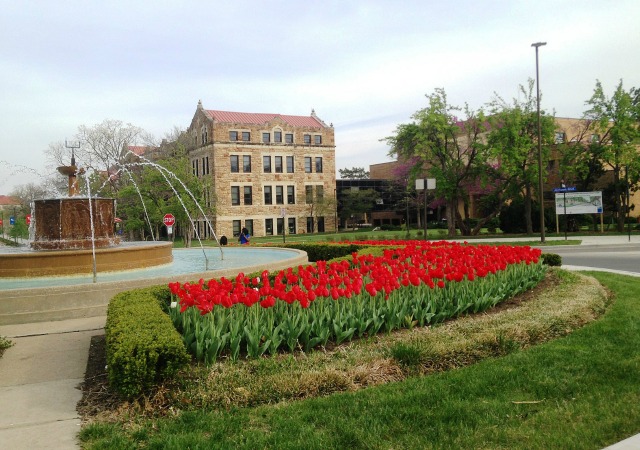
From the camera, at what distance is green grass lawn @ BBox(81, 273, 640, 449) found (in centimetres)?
401

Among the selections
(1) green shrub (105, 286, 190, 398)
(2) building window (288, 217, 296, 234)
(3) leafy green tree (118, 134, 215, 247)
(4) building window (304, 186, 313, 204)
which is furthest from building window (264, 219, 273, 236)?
(1) green shrub (105, 286, 190, 398)

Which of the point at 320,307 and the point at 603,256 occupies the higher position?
the point at 320,307

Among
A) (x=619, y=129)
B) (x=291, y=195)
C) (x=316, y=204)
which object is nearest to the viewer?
(x=619, y=129)

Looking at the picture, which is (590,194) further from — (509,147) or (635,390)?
(635,390)

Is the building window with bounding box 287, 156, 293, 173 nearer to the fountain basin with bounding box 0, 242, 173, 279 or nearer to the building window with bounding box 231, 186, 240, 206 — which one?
the building window with bounding box 231, 186, 240, 206

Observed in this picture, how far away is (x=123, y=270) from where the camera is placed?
12.8 metres

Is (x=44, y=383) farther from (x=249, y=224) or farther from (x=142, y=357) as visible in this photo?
(x=249, y=224)

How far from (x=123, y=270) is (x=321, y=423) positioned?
9621 millimetres

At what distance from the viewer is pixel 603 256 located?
21.0 m

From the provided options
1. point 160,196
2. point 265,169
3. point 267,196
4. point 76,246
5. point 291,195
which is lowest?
point 76,246

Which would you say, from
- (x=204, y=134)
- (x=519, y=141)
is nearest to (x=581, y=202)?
(x=519, y=141)

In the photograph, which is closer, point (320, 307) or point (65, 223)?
Answer: point (320, 307)

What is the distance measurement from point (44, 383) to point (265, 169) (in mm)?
57885

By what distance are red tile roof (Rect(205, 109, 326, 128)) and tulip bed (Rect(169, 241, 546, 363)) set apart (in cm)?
5440
